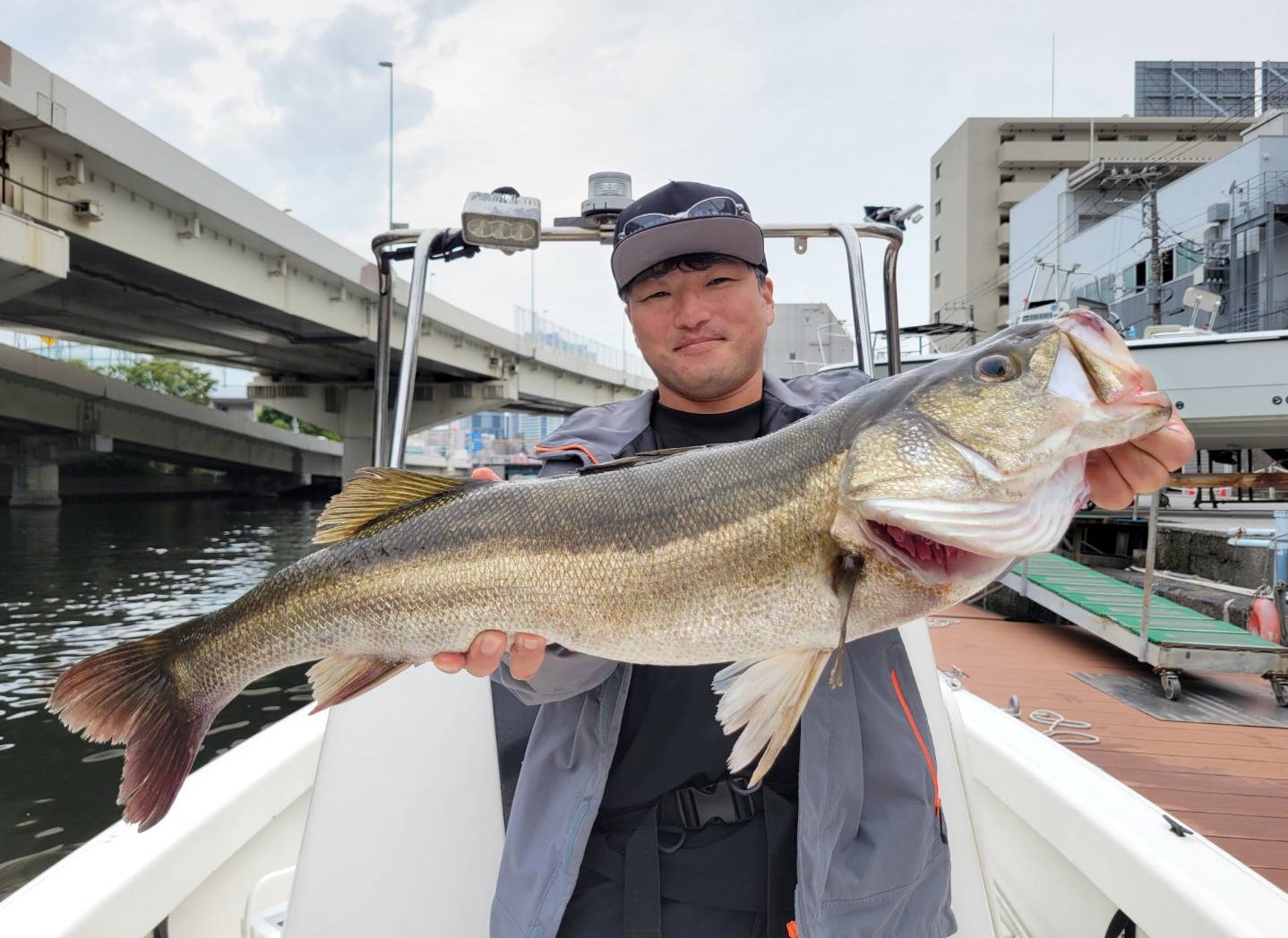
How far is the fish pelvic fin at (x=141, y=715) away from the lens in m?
2.09

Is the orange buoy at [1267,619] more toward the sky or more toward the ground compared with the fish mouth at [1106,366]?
more toward the ground

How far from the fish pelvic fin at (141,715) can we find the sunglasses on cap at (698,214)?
6.06ft

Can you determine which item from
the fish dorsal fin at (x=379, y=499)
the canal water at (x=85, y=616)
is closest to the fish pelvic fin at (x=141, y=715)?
the fish dorsal fin at (x=379, y=499)

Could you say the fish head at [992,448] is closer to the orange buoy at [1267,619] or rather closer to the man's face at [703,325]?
the man's face at [703,325]

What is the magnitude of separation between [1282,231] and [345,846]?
3497 centimetres

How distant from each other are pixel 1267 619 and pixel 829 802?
863 cm

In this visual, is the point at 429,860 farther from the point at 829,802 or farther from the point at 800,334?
the point at 800,334

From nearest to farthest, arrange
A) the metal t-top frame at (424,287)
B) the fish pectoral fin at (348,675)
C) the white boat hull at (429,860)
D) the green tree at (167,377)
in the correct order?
the fish pectoral fin at (348,675) → the white boat hull at (429,860) → the metal t-top frame at (424,287) → the green tree at (167,377)

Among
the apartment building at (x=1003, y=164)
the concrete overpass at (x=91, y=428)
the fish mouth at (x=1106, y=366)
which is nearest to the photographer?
the fish mouth at (x=1106, y=366)

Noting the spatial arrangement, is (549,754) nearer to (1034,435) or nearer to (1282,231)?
(1034,435)

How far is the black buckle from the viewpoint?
220cm

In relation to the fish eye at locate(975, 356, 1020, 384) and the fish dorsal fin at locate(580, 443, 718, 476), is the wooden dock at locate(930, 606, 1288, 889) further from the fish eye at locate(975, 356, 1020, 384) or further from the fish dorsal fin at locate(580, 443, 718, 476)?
the fish dorsal fin at locate(580, 443, 718, 476)

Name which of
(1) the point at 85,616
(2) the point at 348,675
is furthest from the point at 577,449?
(1) the point at 85,616

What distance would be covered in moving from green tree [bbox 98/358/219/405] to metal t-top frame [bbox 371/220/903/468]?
55.4m
